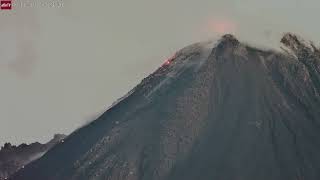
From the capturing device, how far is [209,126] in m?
36.4

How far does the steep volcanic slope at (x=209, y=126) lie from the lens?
33656 mm

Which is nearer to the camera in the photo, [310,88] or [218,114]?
[218,114]

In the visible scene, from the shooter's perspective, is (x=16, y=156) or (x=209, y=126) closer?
(x=209, y=126)

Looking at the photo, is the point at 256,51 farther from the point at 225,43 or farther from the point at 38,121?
the point at 38,121

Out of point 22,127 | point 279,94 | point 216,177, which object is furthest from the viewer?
point 22,127

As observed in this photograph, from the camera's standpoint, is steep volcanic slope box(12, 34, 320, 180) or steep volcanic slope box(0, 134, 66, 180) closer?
steep volcanic slope box(12, 34, 320, 180)

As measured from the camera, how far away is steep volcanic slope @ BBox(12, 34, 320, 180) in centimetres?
3366

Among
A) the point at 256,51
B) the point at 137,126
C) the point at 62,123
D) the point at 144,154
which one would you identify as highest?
the point at 62,123

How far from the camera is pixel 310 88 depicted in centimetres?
4178

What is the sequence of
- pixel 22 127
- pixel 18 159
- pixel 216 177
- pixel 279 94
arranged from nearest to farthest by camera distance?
pixel 216 177 < pixel 279 94 < pixel 18 159 < pixel 22 127

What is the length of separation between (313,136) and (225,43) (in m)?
9.59

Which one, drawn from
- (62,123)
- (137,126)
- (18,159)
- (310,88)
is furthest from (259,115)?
(62,123)

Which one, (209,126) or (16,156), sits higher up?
(16,156)

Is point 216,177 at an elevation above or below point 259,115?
below
